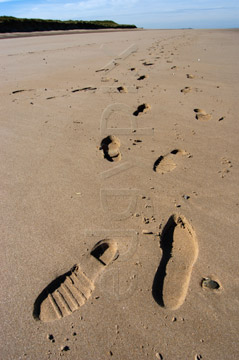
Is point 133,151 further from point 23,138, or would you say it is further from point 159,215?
point 23,138

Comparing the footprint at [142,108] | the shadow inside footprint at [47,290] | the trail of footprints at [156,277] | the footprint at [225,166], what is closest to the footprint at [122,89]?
the footprint at [142,108]

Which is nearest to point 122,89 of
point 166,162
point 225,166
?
point 166,162

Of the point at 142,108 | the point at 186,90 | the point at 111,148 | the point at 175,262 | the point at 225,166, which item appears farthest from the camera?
the point at 186,90

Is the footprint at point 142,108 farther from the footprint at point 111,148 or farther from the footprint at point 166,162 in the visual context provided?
the footprint at point 166,162

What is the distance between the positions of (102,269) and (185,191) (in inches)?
31.2

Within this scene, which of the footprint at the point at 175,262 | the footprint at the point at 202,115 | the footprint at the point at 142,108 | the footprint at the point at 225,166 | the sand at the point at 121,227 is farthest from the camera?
the footprint at the point at 142,108

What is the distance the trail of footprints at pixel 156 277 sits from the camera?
1146mm

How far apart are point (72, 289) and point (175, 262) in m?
0.53

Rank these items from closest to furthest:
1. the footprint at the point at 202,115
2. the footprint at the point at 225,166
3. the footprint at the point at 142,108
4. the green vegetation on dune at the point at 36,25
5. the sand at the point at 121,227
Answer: the sand at the point at 121,227
the footprint at the point at 225,166
the footprint at the point at 202,115
the footprint at the point at 142,108
the green vegetation on dune at the point at 36,25

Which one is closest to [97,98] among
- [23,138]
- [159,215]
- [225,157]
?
[23,138]

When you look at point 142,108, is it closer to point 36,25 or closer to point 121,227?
point 121,227

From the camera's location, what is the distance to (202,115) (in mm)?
2701

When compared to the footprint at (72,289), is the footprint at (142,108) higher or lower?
higher

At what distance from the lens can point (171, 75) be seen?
4.00 metres
